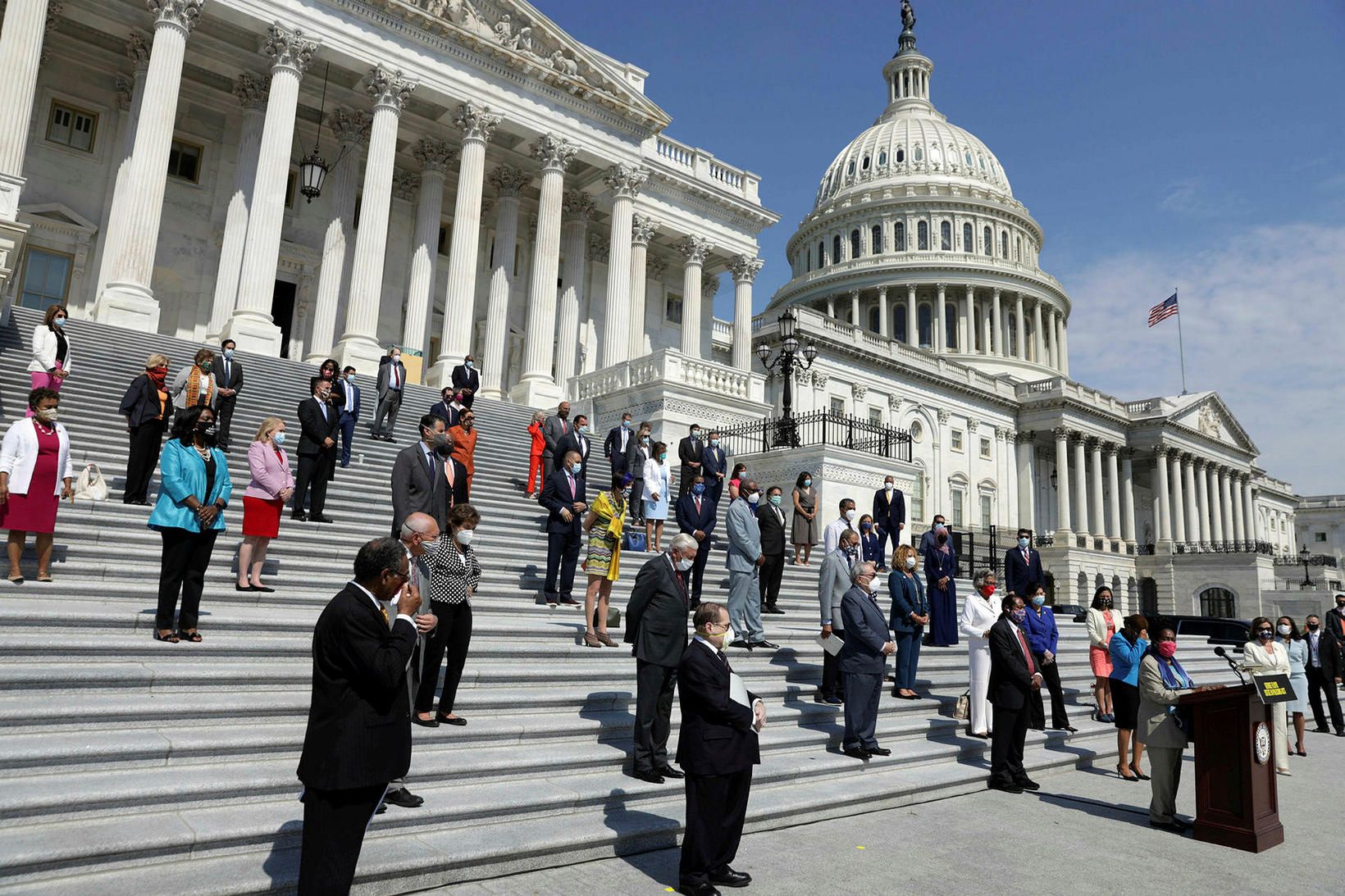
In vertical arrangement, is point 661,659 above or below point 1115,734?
above

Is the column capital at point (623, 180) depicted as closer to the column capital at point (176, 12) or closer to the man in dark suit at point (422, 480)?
the column capital at point (176, 12)

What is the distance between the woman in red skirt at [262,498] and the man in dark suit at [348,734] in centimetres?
565

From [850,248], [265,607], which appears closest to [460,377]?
[265,607]

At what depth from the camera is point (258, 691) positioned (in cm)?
709

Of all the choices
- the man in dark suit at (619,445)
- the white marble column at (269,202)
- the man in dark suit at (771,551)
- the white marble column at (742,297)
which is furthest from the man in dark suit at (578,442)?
the white marble column at (742,297)

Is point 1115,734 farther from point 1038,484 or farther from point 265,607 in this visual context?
point 1038,484

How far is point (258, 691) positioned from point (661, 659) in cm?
329

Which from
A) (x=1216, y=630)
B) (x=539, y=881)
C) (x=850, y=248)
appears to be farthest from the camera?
(x=850, y=248)

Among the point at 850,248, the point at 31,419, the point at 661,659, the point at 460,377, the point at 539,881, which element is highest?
the point at 850,248

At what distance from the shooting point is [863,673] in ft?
28.4

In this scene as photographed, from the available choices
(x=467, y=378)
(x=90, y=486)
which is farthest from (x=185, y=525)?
(x=467, y=378)

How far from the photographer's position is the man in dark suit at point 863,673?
28.3ft

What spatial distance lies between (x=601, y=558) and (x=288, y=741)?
Answer: 14.0 ft

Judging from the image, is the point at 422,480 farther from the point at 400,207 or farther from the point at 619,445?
the point at 400,207
